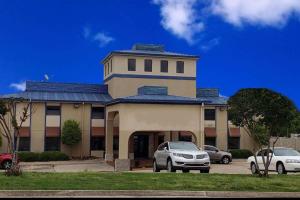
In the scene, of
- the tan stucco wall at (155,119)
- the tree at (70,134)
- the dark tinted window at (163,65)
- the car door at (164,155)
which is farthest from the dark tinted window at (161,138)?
the car door at (164,155)

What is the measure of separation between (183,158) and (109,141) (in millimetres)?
20181

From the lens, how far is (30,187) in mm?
14258

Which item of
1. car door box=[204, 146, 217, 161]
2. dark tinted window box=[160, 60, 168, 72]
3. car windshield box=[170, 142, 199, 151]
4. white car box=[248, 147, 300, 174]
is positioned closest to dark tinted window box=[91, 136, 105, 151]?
dark tinted window box=[160, 60, 168, 72]

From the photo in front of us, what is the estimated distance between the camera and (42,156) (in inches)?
1671

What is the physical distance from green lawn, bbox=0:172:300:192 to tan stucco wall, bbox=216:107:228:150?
30.9 m

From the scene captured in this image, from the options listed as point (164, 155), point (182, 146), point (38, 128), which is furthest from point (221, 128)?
point (164, 155)

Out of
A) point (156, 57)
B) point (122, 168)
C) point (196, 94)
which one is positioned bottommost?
point (122, 168)

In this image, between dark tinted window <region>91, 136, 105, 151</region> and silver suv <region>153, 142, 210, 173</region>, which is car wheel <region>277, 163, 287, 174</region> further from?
dark tinted window <region>91, 136, 105, 151</region>

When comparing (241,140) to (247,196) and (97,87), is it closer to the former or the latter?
(97,87)

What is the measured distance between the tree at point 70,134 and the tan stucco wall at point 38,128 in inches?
84.1

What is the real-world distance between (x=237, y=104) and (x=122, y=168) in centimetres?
1559

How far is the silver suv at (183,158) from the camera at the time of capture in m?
23.6

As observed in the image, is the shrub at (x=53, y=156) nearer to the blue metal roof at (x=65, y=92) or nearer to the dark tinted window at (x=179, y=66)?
the blue metal roof at (x=65, y=92)

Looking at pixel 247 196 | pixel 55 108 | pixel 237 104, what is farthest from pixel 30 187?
pixel 55 108
